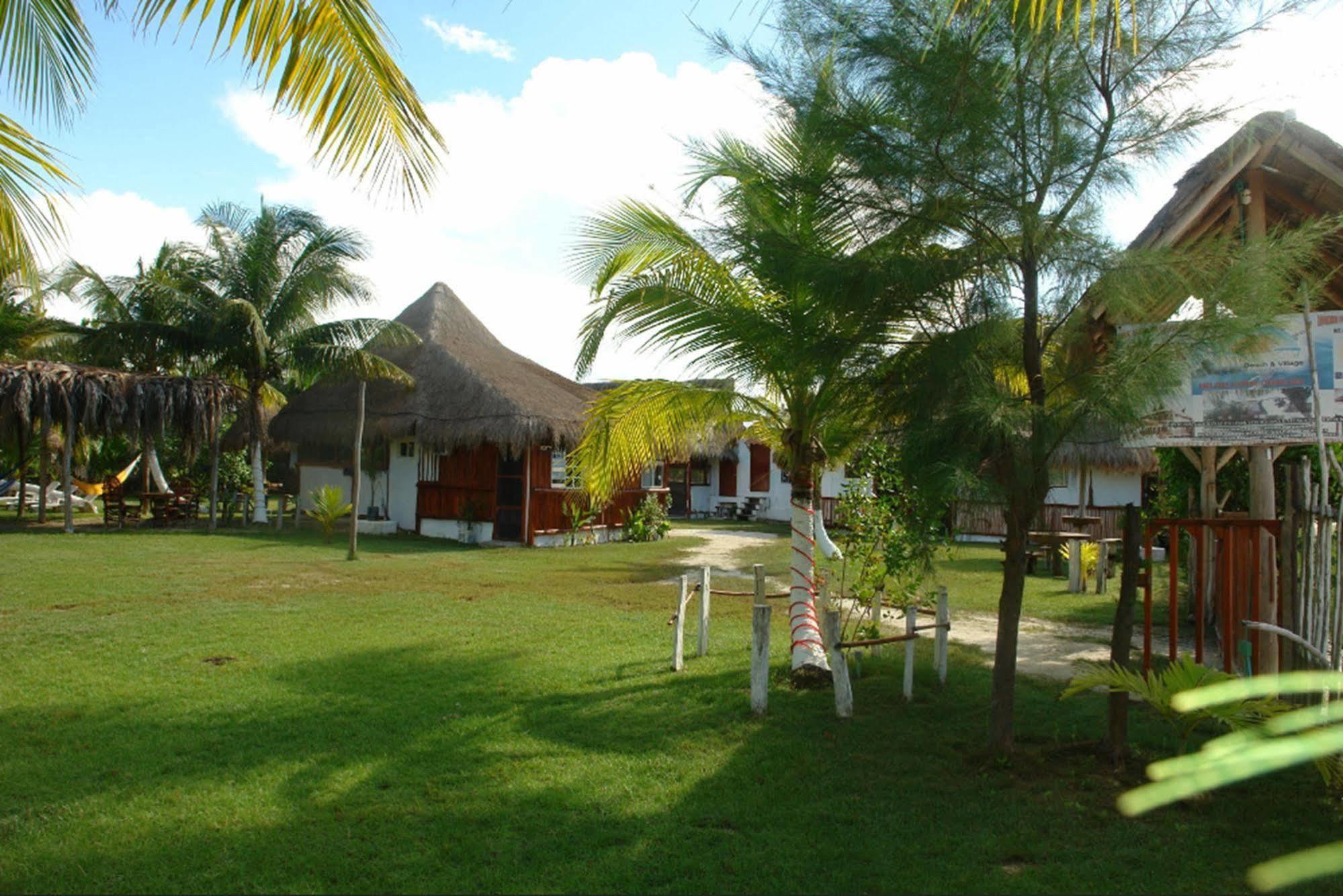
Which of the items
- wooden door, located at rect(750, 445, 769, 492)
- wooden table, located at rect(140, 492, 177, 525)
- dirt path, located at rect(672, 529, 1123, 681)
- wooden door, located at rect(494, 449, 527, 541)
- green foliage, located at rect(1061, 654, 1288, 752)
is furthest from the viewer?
wooden door, located at rect(750, 445, 769, 492)

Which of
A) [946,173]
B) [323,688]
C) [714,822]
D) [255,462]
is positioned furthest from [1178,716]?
[255,462]

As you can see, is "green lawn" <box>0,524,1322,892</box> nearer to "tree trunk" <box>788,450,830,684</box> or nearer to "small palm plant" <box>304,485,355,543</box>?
"tree trunk" <box>788,450,830,684</box>

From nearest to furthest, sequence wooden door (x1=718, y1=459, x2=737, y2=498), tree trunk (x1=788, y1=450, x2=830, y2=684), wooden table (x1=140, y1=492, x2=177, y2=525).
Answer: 1. tree trunk (x1=788, y1=450, x2=830, y2=684)
2. wooden table (x1=140, y1=492, x2=177, y2=525)
3. wooden door (x1=718, y1=459, x2=737, y2=498)

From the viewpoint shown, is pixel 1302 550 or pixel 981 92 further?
pixel 1302 550

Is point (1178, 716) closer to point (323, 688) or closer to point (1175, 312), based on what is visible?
point (1175, 312)

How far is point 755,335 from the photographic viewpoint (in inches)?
239

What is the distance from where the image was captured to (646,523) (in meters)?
21.7

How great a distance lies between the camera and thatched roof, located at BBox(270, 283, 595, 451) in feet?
61.5

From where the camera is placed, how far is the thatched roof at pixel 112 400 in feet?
55.1

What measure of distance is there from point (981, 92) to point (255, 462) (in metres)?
19.6

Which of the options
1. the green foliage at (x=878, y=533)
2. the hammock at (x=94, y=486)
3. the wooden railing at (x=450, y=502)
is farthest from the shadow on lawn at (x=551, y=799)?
the hammock at (x=94, y=486)

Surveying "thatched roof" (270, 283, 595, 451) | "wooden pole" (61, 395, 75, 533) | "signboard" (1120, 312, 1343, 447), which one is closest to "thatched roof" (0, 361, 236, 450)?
"wooden pole" (61, 395, 75, 533)

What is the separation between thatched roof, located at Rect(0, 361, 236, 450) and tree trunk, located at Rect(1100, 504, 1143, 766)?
1817 centimetres

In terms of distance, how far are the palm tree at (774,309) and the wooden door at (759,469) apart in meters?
21.7
